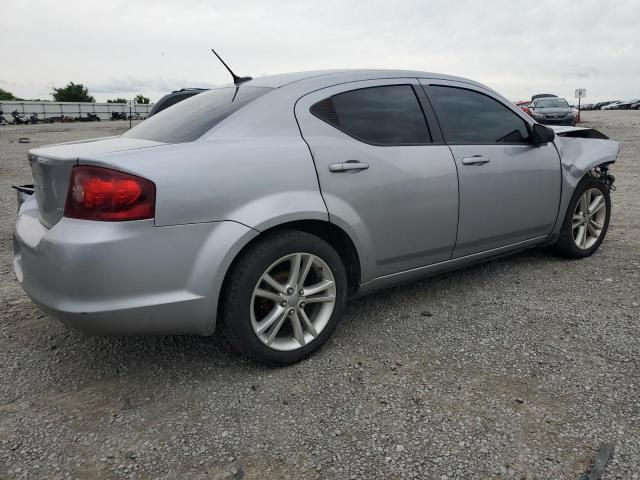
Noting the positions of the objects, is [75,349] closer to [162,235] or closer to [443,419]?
[162,235]

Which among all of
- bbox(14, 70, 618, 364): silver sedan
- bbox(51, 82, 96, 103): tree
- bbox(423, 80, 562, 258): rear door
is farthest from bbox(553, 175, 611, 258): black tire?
bbox(51, 82, 96, 103): tree

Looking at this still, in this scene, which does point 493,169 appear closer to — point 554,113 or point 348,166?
point 348,166

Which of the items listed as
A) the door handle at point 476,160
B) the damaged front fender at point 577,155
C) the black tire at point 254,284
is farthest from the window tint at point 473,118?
the black tire at point 254,284

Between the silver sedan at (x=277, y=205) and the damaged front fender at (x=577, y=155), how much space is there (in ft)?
1.02

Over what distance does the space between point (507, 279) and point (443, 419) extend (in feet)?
→ 6.45

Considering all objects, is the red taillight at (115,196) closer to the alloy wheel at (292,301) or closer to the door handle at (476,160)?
the alloy wheel at (292,301)

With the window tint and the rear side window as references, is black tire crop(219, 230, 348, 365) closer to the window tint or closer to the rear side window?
the rear side window

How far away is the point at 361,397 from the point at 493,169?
184 centimetres

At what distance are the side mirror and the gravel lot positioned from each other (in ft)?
3.59

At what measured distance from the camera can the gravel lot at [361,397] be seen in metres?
1.99

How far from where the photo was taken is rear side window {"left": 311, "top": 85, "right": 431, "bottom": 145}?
2.84 m

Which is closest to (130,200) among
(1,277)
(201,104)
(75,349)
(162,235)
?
(162,235)

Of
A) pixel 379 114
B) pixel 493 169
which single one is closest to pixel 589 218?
pixel 493 169

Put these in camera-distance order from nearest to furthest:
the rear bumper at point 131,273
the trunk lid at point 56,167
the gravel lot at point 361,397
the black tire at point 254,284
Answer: the gravel lot at point 361,397 → the rear bumper at point 131,273 → the trunk lid at point 56,167 → the black tire at point 254,284
